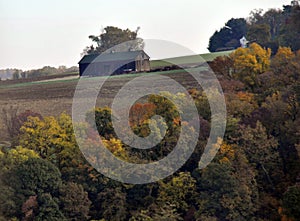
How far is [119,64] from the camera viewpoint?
4184cm

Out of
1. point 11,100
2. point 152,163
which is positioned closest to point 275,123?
point 152,163

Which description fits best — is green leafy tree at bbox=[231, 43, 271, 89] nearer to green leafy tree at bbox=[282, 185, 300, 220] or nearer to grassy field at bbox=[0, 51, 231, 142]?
grassy field at bbox=[0, 51, 231, 142]

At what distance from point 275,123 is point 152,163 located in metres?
6.21

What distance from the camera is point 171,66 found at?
41781mm

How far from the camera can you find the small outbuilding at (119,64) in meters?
41.6

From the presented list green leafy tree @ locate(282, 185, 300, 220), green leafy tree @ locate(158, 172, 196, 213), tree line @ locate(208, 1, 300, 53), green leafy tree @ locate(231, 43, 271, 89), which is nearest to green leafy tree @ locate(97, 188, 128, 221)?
green leafy tree @ locate(158, 172, 196, 213)

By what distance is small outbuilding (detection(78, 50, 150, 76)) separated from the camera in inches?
1638

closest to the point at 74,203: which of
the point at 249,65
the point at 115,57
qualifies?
the point at 249,65

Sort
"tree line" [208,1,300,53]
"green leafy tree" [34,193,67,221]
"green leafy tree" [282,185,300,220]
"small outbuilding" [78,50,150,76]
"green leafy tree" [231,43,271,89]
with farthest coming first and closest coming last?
"tree line" [208,1,300,53]
"small outbuilding" [78,50,150,76]
"green leafy tree" [231,43,271,89]
"green leafy tree" [34,193,67,221]
"green leafy tree" [282,185,300,220]

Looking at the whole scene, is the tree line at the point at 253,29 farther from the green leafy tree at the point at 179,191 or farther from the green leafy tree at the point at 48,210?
the green leafy tree at the point at 48,210

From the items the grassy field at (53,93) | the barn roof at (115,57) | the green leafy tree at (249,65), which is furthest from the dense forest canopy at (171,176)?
the barn roof at (115,57)

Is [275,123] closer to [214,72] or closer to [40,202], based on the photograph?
[214,72]

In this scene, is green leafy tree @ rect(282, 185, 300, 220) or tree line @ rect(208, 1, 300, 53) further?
tree line @ rect(208, 1, 300, 53)

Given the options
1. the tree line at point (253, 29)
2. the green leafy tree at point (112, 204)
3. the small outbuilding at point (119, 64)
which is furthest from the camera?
the tree line at point (253, 29)
